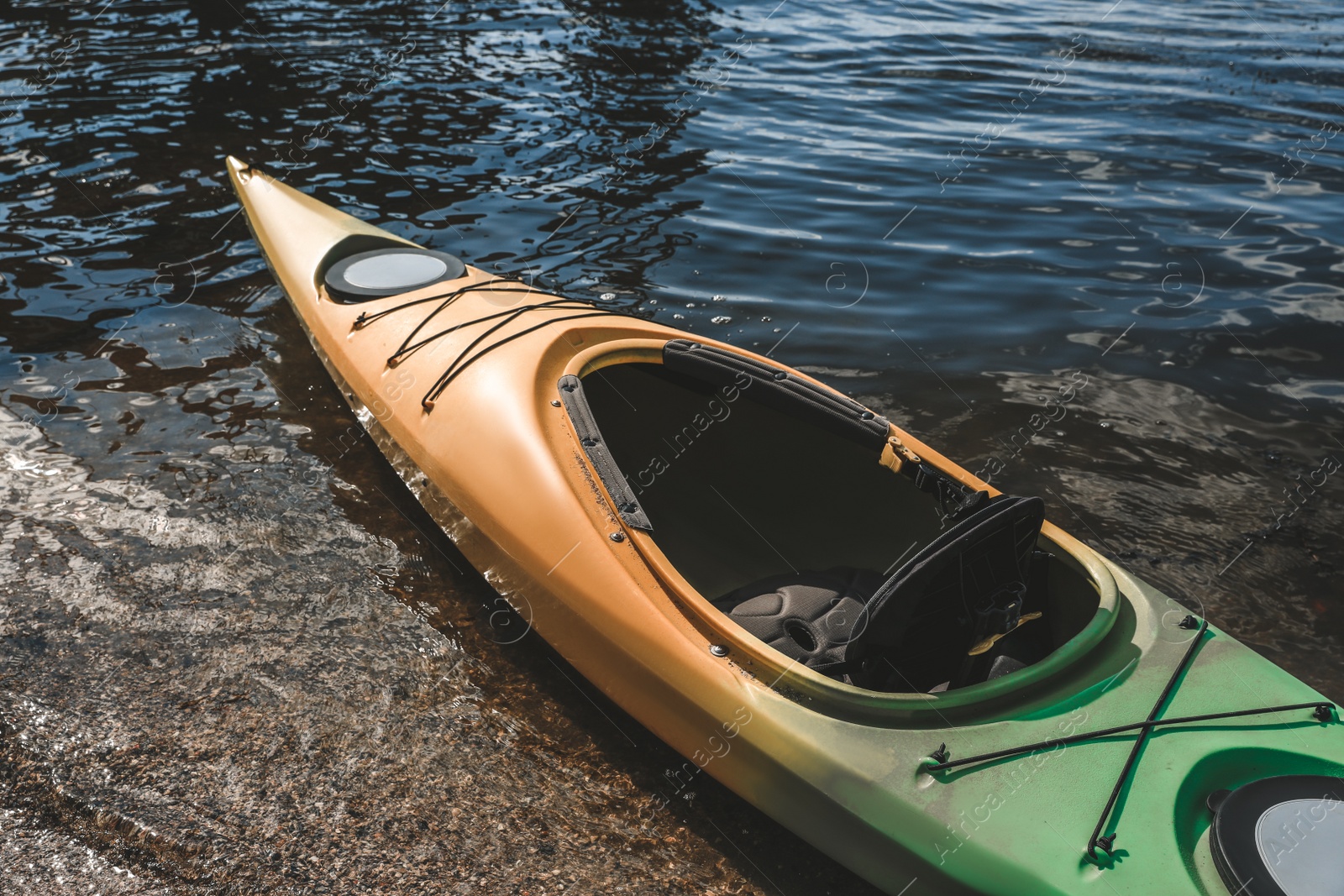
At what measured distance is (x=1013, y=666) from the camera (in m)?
2.41

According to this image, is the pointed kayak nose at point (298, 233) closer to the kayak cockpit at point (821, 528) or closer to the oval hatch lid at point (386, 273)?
the oval hatch lid at point (386, 273)

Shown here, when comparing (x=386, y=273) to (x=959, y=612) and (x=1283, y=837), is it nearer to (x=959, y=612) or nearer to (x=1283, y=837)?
(x=959, y=612)

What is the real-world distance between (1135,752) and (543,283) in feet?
12.7

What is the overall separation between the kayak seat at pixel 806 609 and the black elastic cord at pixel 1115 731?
27.4 inches

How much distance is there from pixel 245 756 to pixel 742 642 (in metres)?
1.40

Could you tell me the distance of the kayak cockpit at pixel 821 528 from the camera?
2285 mm

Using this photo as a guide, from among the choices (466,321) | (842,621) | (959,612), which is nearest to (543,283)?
(466,321)

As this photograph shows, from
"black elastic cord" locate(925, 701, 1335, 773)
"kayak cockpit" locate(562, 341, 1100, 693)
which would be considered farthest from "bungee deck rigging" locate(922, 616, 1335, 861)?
"kayak cockpit" locate(562, 341, 1100, 693)

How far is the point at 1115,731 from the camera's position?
212 cm

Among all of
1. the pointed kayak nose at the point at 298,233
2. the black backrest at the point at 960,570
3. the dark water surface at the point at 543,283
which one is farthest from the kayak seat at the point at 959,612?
the pointed kayak nose at the point at 298,233

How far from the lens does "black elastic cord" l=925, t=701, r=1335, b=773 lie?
6.76 feet

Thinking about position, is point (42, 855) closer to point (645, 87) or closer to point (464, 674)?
point (464, 674)

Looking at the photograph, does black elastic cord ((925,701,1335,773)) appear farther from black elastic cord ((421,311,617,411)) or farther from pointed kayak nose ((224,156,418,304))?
pointed kayak nose ((224,156,418,304))

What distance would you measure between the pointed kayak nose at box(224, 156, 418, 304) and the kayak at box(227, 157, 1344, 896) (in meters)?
0.70
